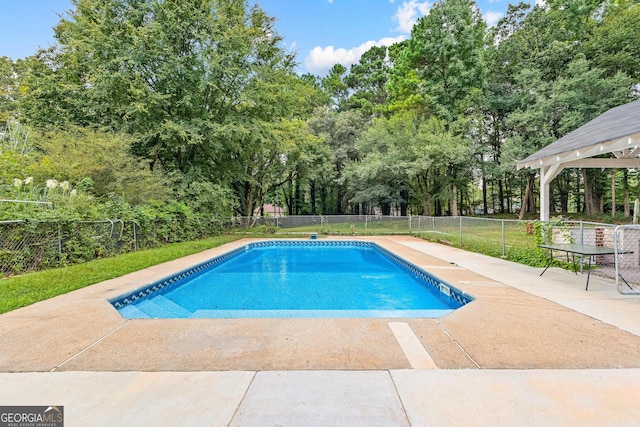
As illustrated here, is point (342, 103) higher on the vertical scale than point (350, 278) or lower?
higher

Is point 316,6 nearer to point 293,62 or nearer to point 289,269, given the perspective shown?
point 293,62

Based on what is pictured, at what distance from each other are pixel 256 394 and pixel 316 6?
16.1 meters

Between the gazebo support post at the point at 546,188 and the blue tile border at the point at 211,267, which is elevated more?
the gazebo support post at the point at 546,188

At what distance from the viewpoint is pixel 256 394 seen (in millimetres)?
1969

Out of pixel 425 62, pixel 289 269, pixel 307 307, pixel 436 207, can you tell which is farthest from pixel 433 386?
pixel 436 207

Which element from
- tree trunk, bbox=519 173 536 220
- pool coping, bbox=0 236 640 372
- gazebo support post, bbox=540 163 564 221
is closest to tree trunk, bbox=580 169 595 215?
tree trunk, bbox=519 173 536 220

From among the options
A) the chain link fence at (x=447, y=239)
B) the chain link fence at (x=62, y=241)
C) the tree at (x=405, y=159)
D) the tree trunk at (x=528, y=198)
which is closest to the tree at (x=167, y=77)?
the chain link fence at (x=447, y=239)

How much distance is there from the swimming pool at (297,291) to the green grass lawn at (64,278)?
38.2 inches

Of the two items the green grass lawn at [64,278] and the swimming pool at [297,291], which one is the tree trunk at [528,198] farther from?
the green grass lawn at [64,278]

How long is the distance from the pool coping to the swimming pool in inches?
30.7
